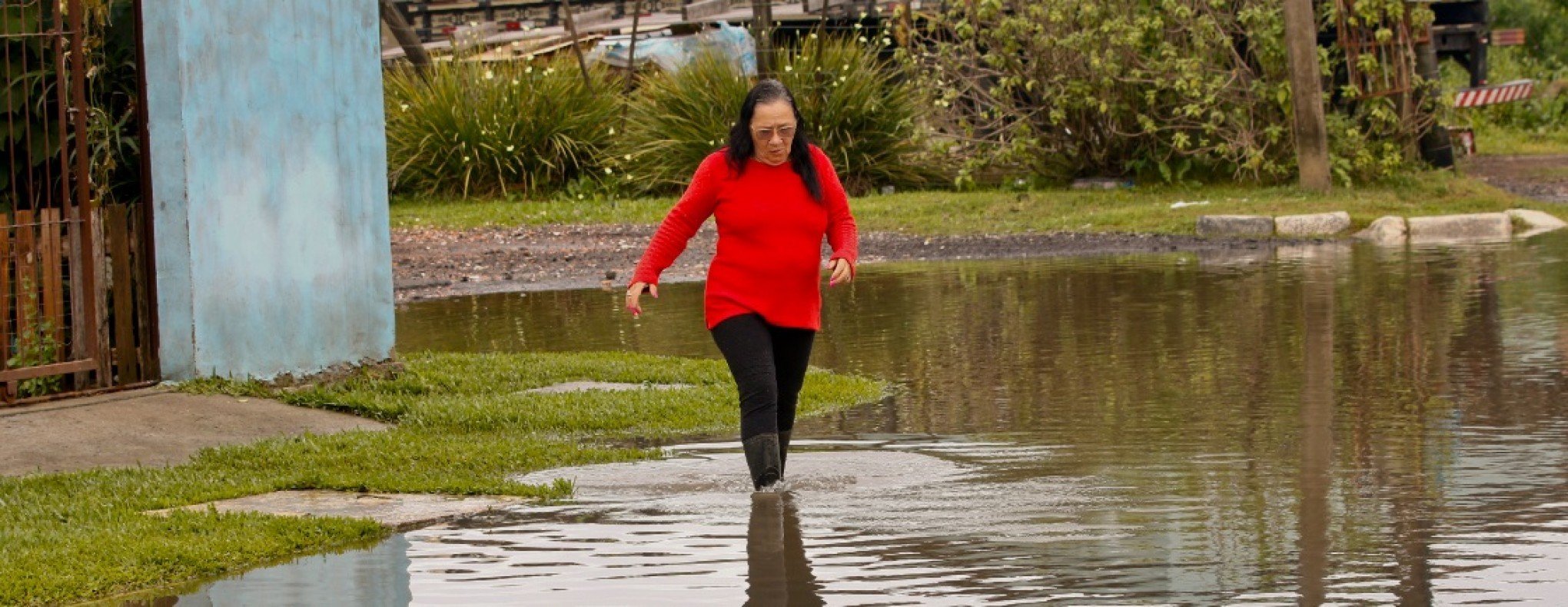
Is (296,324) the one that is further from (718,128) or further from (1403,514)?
(718,128)

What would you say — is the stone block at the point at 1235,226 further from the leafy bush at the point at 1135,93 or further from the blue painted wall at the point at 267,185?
the blue painted wall at the point at 267,185

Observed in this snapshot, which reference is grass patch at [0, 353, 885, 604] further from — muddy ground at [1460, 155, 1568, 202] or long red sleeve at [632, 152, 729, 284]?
muddy ground at [1460, 155, 1568, 202]

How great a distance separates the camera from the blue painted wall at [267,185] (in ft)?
32.6

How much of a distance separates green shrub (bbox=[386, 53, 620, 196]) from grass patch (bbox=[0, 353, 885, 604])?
14.1 metres

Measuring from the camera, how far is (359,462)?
8.60m

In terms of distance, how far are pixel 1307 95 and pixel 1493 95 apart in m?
11.9

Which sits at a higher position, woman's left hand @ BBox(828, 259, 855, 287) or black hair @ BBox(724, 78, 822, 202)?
black hair @ BBox(724, 78, 822, 202)

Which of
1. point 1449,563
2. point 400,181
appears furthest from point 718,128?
point 1449,563

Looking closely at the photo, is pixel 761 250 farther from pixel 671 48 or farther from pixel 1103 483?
pixel 671 48

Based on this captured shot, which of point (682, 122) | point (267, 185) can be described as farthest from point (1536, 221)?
point (267, 185)

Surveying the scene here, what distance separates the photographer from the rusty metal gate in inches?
380

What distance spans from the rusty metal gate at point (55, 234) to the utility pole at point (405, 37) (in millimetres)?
17522

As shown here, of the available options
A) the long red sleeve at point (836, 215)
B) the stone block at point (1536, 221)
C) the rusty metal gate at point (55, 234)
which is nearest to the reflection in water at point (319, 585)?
the long red sleeve at point (836, 215)

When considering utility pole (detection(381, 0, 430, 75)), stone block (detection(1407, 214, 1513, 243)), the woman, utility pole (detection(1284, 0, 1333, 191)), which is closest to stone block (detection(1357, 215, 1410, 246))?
stone block (detection(1407, 214, 1513, 243))
